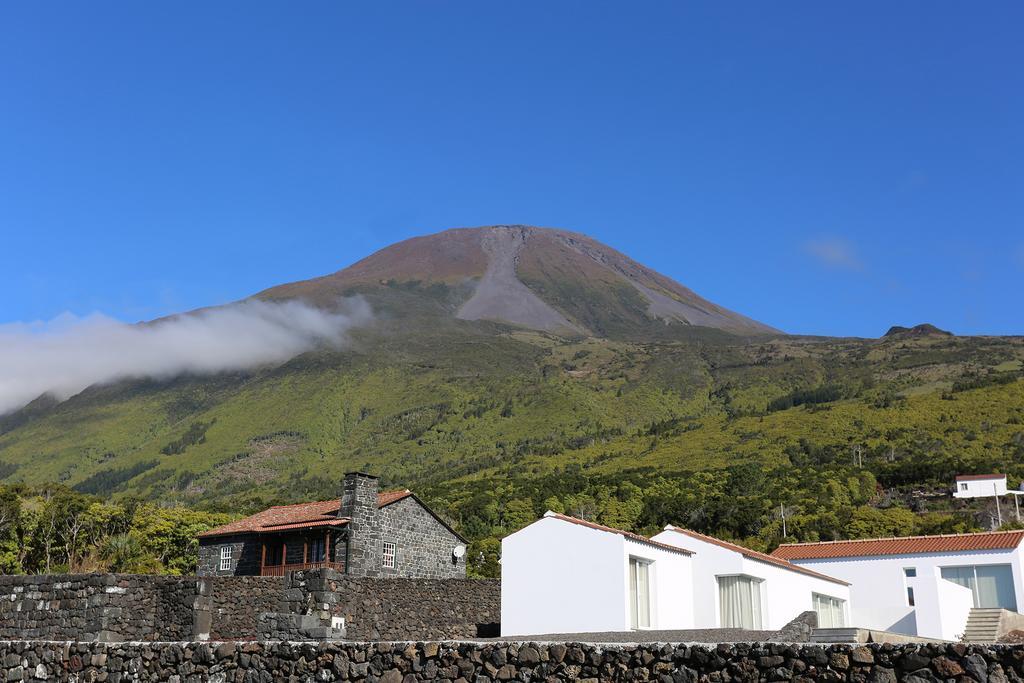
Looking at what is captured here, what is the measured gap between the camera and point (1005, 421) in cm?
8269

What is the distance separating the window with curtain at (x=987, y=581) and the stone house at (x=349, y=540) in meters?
17.3

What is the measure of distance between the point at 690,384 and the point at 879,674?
15431cm

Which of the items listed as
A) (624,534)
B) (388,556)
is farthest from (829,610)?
(388,556)

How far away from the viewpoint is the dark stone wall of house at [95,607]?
1574 cm

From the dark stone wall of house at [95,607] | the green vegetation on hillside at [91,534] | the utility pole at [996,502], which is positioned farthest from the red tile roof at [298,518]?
the utility pole at [996,502]

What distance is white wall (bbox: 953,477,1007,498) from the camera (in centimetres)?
5700

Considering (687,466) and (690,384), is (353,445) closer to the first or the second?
(690,384)

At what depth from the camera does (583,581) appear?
2545 centimetres

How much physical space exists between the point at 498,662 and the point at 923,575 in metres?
23.1

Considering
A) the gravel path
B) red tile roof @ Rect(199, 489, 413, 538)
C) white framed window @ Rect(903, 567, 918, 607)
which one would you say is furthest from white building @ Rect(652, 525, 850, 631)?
red tile roof @ Rect(199, 489, 413, 538)

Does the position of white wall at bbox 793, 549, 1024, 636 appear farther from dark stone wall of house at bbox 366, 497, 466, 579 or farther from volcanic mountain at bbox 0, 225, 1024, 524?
volcanic mountain at bbox 0, 225, 1024, 524

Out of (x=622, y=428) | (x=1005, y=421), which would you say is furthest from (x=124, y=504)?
(x=622, y=428)

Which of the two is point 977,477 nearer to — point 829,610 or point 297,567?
point 829,610

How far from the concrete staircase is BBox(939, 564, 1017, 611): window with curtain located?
2.27 m
